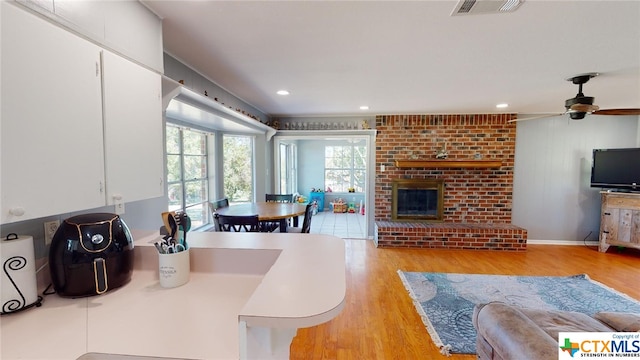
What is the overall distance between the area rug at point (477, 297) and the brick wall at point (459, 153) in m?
1.60

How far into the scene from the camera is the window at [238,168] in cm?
396

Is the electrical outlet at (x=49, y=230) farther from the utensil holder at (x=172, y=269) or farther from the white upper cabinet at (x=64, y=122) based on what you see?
the utensil holder at (x=172, y=269)

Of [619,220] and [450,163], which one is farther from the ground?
[450,163]

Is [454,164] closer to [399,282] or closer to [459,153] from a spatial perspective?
[459,153]

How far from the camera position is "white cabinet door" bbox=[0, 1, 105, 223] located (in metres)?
0.77

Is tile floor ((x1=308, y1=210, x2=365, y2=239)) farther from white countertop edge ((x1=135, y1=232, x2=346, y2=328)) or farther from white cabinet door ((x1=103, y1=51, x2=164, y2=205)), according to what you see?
white cabinet door ((x1=103, y1=51, x2=164, y2=205))

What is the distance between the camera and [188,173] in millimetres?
3234

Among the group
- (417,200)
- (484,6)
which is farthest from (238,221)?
(417,200)

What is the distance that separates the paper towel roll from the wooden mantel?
4.28 metres

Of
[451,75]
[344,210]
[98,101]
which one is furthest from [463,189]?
[98,101]

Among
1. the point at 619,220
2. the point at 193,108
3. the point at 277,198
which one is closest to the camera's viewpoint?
the point at 193,108

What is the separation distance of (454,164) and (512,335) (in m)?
3.58

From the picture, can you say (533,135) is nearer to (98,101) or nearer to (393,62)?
(393,62)

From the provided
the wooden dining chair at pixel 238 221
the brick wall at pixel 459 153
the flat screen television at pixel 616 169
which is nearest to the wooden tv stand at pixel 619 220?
the flat screen television at pixel 616 169
